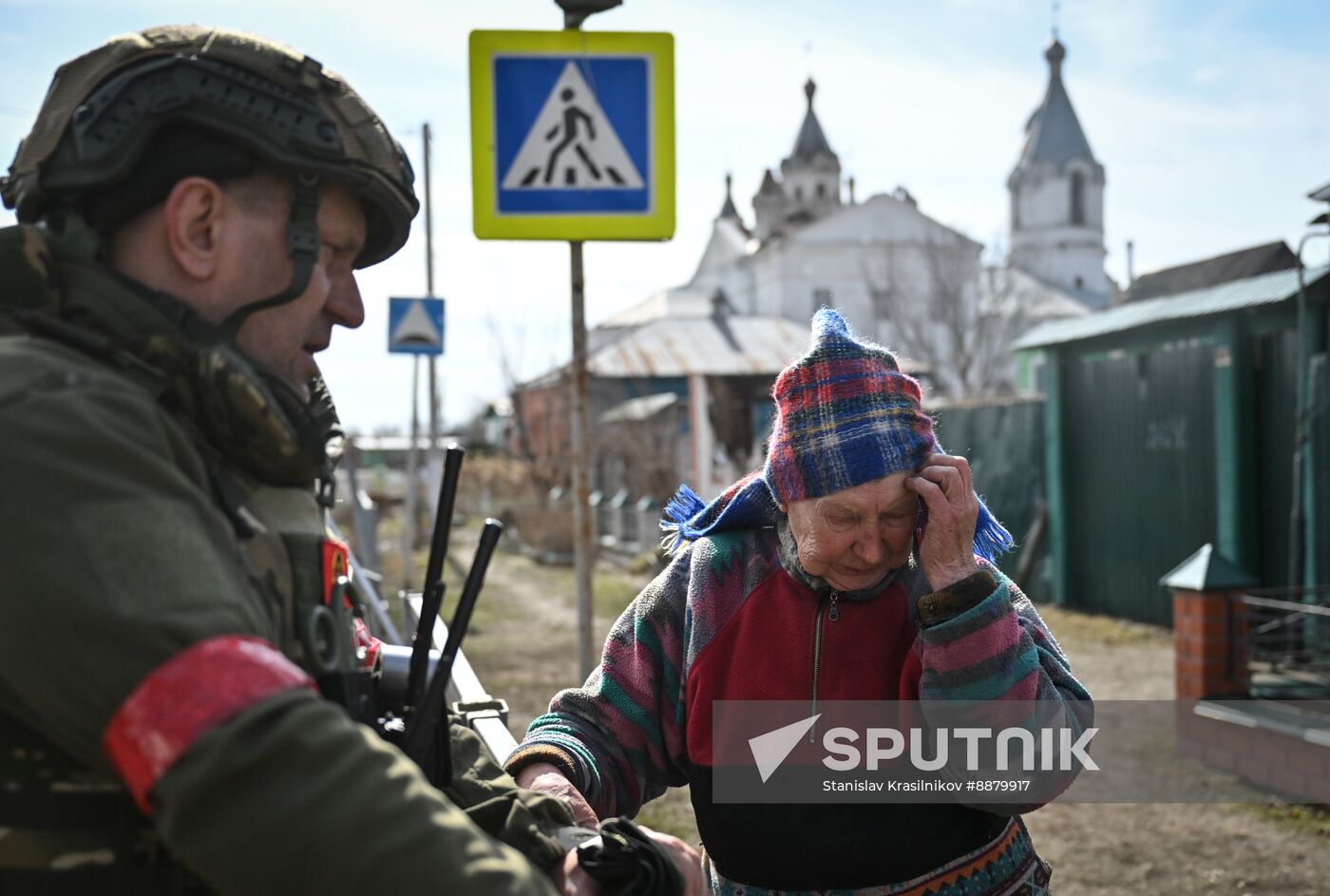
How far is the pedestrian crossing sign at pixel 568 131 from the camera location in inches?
159

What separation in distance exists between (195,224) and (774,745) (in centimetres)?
149

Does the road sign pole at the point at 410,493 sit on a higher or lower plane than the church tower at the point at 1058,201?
lower

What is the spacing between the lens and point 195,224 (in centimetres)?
122

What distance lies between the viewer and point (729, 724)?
7.23 feet

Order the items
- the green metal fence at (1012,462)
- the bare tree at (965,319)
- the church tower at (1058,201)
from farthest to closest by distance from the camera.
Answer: the church tower at (1058,201), the bare tree at (965,319), the green metal fence at (1012,462)

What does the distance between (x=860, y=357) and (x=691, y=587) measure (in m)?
0.59

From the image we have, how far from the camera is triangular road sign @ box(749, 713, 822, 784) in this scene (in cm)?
220

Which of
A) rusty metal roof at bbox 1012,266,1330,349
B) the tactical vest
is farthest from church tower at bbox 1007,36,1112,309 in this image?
the tactical vest

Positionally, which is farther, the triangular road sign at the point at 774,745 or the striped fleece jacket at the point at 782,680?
the triangular road sign at the point at 774,745

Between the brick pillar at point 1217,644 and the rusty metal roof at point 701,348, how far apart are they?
2300cm

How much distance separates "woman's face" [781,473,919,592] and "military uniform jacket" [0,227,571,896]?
3.86 feet

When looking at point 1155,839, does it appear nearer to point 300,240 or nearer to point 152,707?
point 300,240

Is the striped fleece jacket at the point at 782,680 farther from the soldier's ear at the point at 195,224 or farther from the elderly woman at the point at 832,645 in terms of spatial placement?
the soldier's ear at the point at 195,224

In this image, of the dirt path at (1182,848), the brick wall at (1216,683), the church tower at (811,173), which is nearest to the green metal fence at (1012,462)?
the brick wall at (1216,683)
